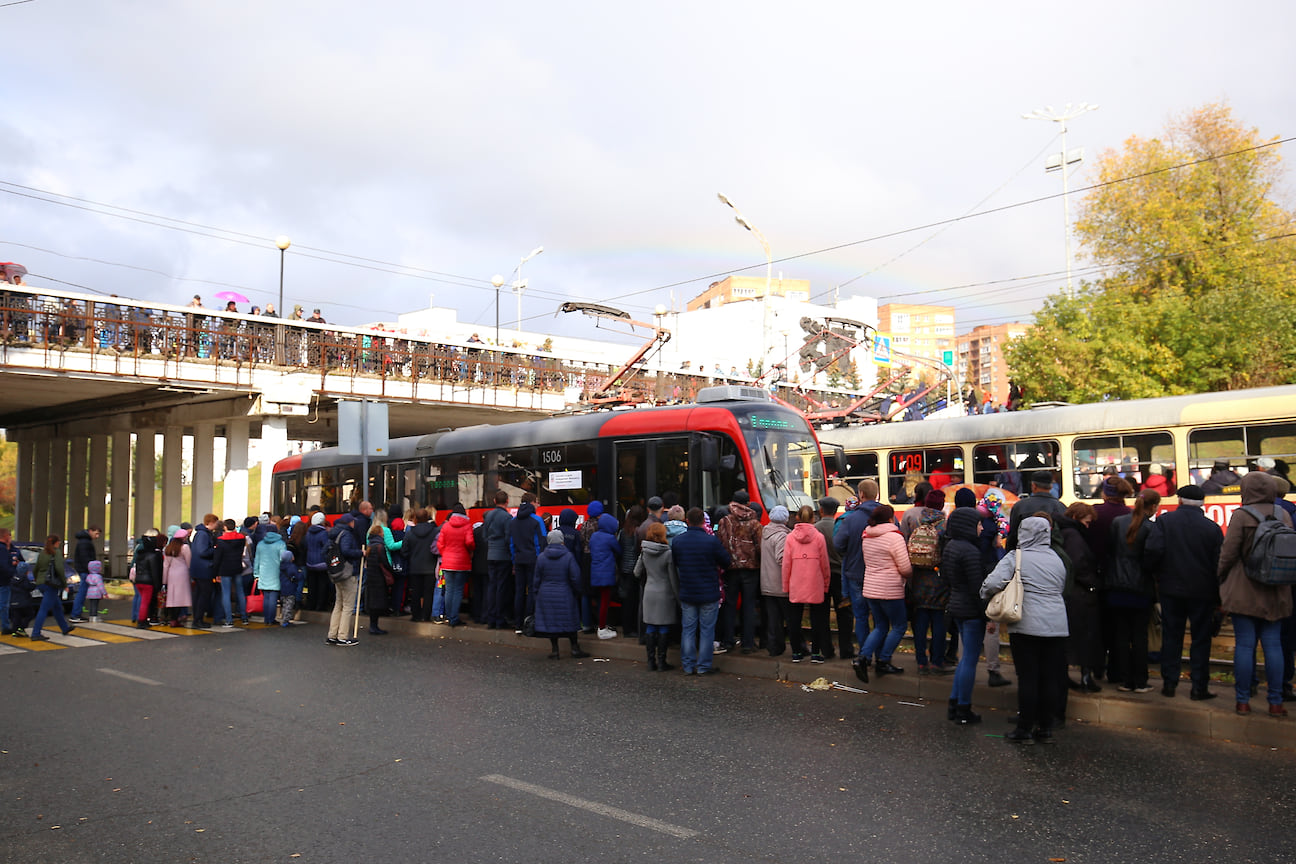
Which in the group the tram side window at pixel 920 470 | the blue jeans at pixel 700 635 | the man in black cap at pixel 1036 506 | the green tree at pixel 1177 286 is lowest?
the blue jeans at pixel 700 635

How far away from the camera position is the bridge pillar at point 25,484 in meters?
40.0

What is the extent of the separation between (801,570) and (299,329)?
20.2 meters

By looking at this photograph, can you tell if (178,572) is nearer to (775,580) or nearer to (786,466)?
(786,466)

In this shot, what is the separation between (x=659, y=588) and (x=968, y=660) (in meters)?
3.71

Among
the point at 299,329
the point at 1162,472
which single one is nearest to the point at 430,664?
the point at 1162,472

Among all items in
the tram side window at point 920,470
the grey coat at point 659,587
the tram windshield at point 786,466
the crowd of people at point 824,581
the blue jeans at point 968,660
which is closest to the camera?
the crowd of people at point 824,581

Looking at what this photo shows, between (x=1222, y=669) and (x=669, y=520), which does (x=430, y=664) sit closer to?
(x=669, y=520)

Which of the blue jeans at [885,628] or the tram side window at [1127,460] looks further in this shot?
the tram side window at [1127,460]

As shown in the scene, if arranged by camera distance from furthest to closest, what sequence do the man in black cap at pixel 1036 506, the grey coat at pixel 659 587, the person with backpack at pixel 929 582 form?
the grey coat at pixel 659 587 → the person with backpack at pixel 929 582 → the man in black cap at pixel 1036 506

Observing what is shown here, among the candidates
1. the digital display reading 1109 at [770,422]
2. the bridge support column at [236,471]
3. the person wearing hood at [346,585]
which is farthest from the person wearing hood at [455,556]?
the bridge support column at [236,471]

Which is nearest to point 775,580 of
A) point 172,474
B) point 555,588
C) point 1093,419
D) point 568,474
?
point 555,588

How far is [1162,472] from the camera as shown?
15.7 meters

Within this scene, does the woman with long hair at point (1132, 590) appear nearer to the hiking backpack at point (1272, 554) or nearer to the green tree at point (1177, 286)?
the hiking backpack at point (1272, 554)

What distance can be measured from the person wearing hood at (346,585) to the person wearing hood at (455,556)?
1288 millimetres
